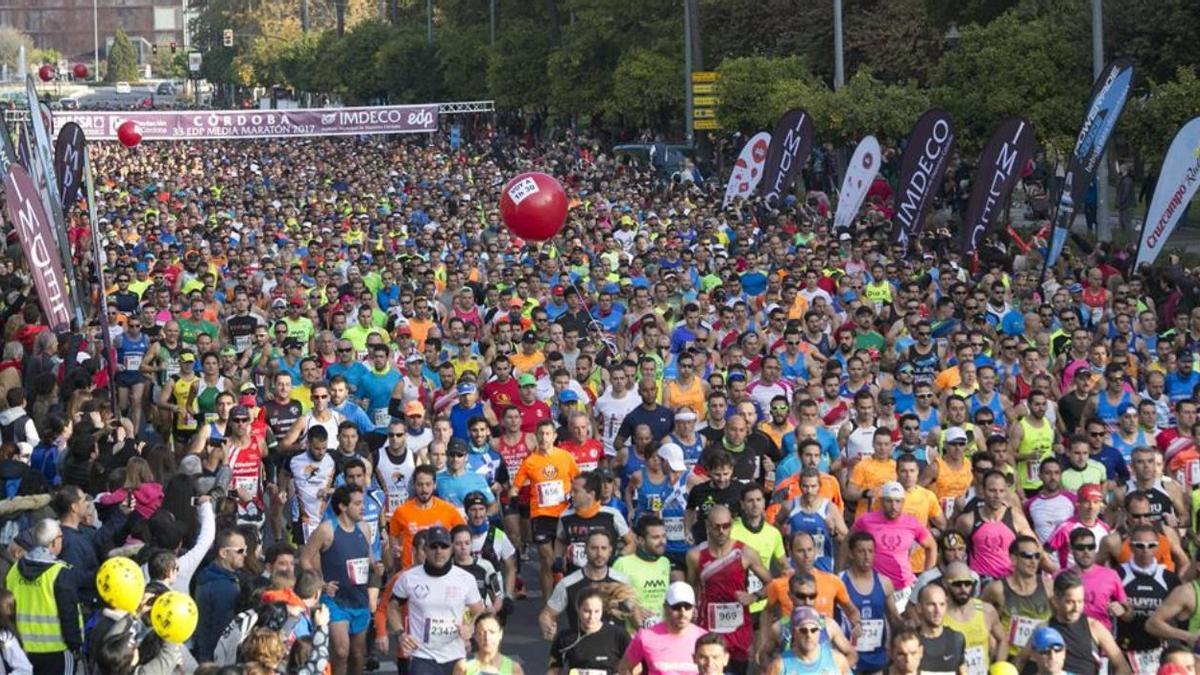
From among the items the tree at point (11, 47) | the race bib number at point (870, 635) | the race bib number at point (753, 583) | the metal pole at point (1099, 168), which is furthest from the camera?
the tree at point (11, 47)

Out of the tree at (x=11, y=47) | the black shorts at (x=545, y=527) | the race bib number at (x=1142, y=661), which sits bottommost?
the race bib number at (x=1142, y=661)

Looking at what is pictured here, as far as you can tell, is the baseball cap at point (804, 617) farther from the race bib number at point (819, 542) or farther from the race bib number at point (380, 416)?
Result: the race bib number at point (380, 416)

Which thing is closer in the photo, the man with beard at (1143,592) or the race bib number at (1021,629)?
the race bib number at (1021,629)

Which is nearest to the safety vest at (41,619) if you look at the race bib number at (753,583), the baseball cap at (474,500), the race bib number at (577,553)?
the baseball cap at (474,500)

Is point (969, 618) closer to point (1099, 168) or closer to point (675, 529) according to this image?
point (675, 529)

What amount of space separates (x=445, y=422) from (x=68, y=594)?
3608 millimetres

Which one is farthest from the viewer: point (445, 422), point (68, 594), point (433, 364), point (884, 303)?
point (884, 303)

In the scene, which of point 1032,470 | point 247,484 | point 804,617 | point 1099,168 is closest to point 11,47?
point 1099,168

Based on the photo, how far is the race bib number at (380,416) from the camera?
656 inches

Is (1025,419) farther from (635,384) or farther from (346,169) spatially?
(346,169)

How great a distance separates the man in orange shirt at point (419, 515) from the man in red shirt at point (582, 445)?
1683 millimetres

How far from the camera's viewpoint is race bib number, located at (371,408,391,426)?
16.7m

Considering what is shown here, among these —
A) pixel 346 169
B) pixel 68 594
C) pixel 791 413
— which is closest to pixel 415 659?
pixel 68 594

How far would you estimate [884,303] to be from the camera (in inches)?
829
